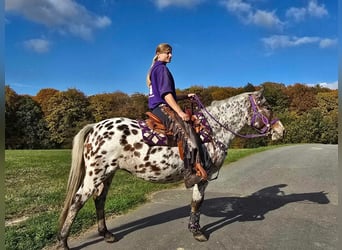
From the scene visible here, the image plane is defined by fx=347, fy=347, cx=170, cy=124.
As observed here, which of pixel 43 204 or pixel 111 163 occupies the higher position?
pixel 111 163

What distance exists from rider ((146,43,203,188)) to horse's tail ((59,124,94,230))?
1159mm

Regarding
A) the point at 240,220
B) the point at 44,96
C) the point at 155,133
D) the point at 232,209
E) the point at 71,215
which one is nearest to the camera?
the point at 71,215

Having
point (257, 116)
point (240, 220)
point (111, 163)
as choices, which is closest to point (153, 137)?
point (111, 163)

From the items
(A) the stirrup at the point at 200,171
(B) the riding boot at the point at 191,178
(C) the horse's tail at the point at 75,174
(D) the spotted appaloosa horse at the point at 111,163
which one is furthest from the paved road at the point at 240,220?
(A) the stirrup at the point at 200,171

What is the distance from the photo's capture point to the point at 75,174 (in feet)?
16.0

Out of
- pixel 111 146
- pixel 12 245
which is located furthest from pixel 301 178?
pixel 12 245

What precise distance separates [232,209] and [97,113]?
3764 centimetres

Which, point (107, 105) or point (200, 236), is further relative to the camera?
point (107, 105)

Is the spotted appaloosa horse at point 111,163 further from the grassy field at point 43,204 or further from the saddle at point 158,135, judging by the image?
the grassy field at point 43,204

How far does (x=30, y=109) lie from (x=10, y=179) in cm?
3541

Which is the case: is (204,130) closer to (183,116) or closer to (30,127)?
(183,116)

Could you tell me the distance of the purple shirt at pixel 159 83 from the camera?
192 inches

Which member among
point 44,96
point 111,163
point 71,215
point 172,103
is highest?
point 44,96

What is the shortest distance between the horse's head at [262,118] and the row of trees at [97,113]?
28.0 meters
